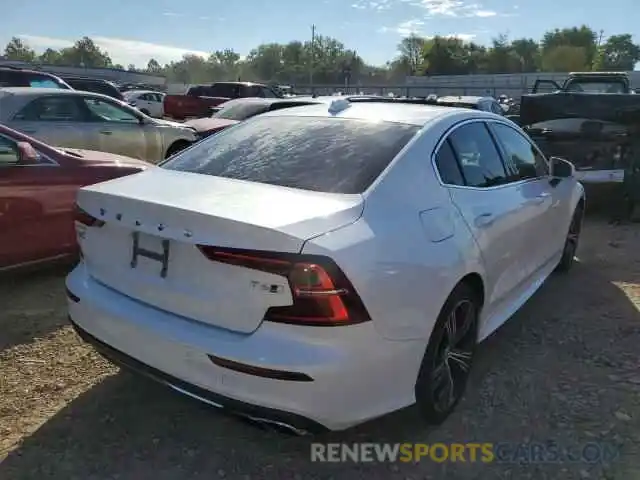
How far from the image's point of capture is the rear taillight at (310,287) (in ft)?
7.38

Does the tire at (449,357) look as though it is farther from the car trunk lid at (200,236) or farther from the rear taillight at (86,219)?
the rear taillight at (86,219)

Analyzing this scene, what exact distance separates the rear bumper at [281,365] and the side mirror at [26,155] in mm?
2660

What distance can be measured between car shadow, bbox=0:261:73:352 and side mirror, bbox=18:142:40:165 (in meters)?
0.89

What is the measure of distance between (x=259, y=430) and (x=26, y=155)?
3162 millimetres

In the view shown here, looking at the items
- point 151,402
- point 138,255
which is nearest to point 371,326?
point 138,255

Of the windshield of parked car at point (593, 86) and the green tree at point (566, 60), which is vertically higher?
the green tree at point (566, 60)

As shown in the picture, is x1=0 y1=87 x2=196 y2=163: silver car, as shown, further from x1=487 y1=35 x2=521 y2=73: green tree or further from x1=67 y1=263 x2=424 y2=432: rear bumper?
x1=487 y1=35 x2=521 y2=73: green tree

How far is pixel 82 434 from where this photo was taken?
9.50ft

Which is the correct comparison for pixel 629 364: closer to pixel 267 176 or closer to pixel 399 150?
pixel 399 150

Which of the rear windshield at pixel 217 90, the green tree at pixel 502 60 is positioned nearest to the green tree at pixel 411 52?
the green tree at pixel 502 60

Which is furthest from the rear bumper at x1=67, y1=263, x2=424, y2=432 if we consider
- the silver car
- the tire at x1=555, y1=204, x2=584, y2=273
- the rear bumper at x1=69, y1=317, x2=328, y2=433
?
the silver car

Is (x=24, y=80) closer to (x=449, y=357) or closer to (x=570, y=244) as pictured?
(x=570, y=244)

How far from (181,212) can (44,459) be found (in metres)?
1.31


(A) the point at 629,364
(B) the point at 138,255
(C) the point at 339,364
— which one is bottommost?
(A) the point at 629,364
